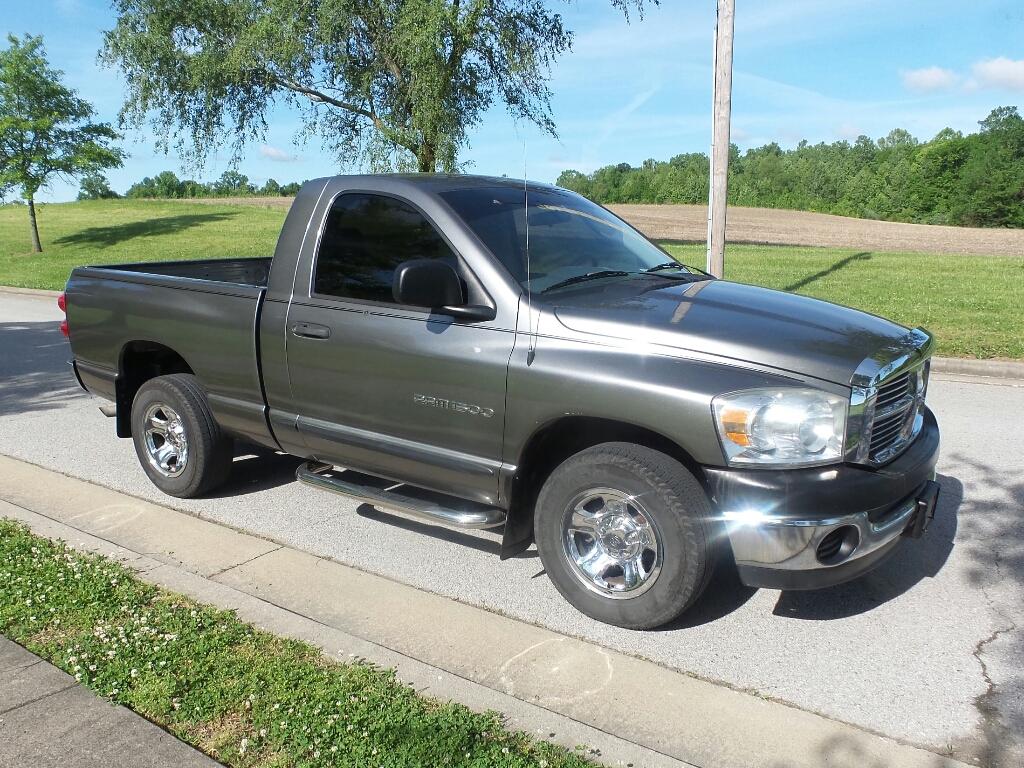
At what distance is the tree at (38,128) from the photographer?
28.2 metres

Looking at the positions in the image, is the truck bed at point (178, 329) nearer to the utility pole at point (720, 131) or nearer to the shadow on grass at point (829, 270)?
the utility pole at point (720, 131)

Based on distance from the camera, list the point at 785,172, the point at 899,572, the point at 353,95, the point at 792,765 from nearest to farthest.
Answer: the point at 792,765 → the point at 899,572 → the point at 353,95 → the point at 785,172

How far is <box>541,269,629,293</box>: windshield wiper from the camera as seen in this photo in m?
4.21

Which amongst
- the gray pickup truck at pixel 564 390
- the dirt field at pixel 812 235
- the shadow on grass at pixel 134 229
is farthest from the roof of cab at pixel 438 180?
the shadow on grass at pixel 134 229

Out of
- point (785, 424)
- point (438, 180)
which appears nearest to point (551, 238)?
point (438, 180)

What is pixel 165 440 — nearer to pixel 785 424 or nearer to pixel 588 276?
pixel 588 276

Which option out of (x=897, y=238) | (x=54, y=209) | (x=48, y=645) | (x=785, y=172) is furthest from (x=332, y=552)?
(x=785, y=172)

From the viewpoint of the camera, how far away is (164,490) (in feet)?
18.7

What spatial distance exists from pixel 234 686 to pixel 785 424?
2268 mm

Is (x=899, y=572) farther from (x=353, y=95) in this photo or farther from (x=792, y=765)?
(x=353, y=95)

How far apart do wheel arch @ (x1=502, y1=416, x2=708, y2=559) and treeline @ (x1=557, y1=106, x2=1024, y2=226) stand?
53.0 metres

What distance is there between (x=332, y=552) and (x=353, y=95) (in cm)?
1901

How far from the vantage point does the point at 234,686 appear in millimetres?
3305

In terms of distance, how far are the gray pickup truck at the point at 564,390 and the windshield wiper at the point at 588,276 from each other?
0.06 ft
